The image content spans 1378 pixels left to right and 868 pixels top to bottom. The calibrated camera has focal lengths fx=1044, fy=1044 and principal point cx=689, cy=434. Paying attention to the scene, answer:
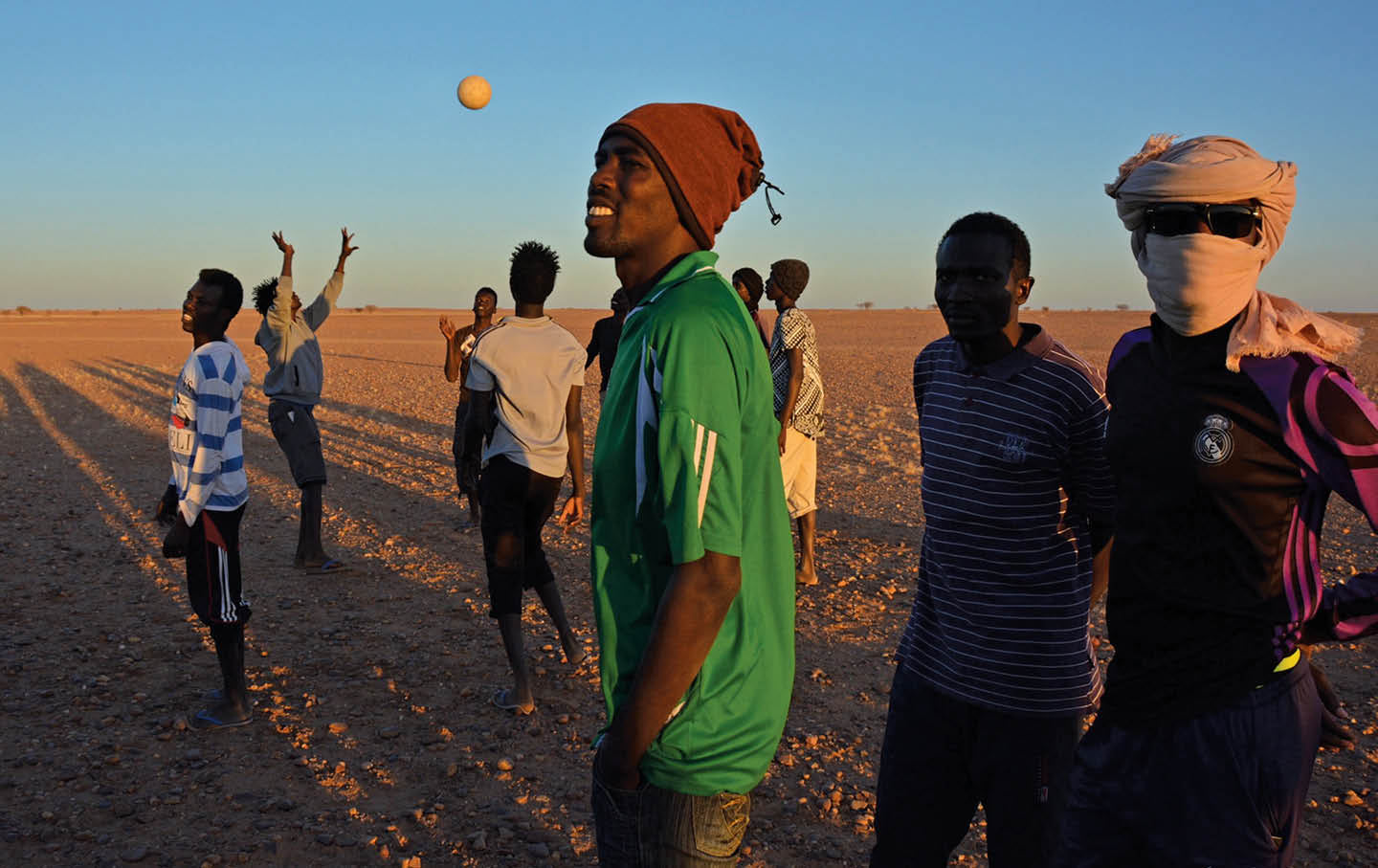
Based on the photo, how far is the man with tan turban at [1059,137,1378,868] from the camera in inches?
79.6

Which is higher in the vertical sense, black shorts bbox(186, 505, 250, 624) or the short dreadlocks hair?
the short dreadlocks hair

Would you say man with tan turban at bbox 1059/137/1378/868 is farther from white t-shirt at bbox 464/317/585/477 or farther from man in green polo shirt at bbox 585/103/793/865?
white t-shirt at bbox 464/317/585/477

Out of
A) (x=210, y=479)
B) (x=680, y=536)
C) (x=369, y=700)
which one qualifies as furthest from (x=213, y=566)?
(x=680, y=536)

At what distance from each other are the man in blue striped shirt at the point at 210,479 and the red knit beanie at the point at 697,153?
3.25 m

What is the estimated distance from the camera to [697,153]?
203 cm

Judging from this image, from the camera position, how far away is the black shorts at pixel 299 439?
7676mm

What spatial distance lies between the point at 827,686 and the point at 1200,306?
148 inches

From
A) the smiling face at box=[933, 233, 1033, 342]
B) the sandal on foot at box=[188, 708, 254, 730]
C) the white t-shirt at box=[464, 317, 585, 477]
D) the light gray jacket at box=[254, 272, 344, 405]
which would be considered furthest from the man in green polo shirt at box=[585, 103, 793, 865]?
the light gray jacket at box=[254, 272, 344, 405]

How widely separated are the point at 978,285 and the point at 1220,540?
1054mm


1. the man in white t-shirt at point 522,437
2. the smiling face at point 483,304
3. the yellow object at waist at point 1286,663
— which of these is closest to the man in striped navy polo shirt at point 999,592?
the yellow object at waist at point 1286,663

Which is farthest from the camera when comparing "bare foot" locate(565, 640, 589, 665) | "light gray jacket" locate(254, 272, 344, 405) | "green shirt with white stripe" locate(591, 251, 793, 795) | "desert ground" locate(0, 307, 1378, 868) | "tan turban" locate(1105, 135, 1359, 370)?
"light gray jacket" locate(254, 272, 344, 405)

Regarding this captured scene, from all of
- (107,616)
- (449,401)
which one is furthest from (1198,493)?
(449,401)

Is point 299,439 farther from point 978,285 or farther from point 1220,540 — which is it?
point 1220,540

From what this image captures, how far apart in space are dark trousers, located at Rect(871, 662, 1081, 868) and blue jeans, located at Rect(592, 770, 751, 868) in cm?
106
